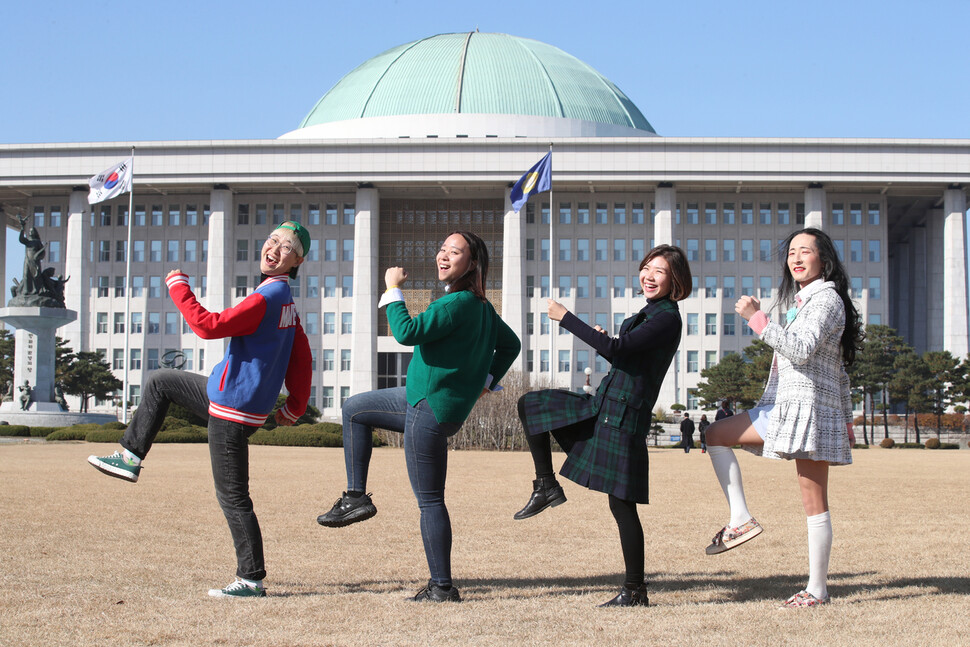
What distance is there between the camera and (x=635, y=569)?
21.5 feet

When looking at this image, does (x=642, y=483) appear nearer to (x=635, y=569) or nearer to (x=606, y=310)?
(x=635, y=569)

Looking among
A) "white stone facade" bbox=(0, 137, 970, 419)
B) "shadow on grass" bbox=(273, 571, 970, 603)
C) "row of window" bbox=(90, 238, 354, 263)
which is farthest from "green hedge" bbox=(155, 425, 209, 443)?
"row of window" bbox=(90, 238, 354, 263)

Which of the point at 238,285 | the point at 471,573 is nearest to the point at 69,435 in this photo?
the point at 471,573

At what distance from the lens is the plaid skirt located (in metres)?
6.62

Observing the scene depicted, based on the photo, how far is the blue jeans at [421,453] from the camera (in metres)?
6.72

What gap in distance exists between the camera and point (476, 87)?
8131cm

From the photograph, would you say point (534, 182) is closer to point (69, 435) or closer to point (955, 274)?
point (69, 435)

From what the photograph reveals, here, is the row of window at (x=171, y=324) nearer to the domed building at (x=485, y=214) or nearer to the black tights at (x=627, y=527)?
the domed building at (x=485, y=214)

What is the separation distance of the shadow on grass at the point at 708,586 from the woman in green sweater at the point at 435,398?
521 millimetres

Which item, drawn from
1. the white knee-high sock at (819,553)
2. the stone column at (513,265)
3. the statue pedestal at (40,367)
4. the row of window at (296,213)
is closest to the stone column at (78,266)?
the row of window at (296,213)

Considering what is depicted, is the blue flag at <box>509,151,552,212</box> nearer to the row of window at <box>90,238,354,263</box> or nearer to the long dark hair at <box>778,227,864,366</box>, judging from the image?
the row of window at <box>90,238,354,263</box>

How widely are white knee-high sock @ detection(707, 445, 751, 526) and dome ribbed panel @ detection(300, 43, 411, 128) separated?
7760 centimetres

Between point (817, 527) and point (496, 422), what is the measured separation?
2998cm

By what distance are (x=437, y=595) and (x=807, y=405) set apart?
260 centimetres
